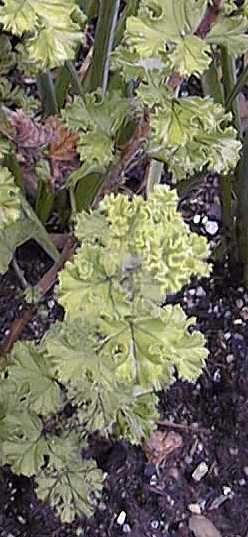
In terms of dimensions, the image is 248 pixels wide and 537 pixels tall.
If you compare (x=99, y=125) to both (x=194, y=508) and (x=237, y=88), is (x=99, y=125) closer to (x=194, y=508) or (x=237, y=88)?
(x=237, y=88)

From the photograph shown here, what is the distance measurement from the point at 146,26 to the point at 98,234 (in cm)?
21

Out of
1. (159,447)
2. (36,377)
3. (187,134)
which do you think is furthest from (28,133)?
(159,447)

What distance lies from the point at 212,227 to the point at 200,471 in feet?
1.38

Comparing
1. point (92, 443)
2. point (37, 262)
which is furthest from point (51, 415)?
point (37, 262)

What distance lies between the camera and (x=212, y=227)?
1.95 m

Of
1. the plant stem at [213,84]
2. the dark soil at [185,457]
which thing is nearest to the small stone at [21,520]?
the dark soil at [185,457]

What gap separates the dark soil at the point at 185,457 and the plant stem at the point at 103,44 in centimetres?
37

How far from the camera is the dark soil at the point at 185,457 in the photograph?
172 centimetres

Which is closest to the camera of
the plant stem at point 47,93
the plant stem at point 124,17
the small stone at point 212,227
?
the plant stem at point 124,17

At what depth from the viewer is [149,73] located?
1.18 metres

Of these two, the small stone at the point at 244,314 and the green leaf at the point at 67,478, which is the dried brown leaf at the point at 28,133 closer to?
the green leaf at the point at 67,478

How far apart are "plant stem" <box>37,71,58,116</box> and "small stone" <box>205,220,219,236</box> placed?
1.30 feet

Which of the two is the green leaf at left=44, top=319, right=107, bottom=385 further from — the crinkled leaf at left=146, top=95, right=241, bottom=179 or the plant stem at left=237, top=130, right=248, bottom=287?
the plant stem at left=237, top=130, right=248, bottom=287

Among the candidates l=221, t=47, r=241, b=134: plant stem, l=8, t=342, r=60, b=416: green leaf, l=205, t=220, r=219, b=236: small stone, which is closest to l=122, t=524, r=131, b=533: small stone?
l=8, t=342, r=60, b=416: green leaf
